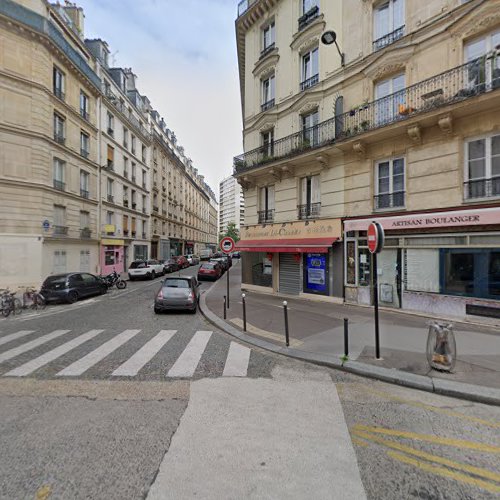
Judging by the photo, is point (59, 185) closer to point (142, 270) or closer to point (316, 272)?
point (142, 270)

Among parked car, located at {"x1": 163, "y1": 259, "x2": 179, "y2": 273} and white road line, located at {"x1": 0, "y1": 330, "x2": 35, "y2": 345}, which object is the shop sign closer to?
white road line, located at {"x1": 0, "y1": 330, "x2": 35, "y2": 345}

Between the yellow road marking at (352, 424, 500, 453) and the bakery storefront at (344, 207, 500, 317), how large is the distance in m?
6.08

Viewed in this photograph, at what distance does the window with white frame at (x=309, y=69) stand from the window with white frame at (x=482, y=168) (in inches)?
275

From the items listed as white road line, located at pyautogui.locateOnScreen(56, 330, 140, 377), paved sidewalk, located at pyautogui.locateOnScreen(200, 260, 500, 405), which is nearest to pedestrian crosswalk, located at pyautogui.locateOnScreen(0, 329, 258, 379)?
white road line, located at pyautogui.locateOnScreen(56, 330, 140, 377)

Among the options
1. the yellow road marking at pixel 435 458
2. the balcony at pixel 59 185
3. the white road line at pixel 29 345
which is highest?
the balcony at pixel 59 185

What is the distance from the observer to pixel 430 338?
4.77m

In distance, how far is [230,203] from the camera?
128500mm

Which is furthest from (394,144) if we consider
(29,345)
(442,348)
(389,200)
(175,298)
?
(29,345)

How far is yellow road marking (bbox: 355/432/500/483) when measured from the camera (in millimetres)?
2506

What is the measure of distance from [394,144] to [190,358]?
931 centimetres

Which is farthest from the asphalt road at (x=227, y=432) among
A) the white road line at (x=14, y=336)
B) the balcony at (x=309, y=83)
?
the balcony at (x=309, y=83)

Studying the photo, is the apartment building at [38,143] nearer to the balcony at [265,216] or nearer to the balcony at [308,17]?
the balcony at [265,216]

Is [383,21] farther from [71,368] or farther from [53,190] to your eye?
[53,190]

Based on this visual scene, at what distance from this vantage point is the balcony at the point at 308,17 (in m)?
11.6
